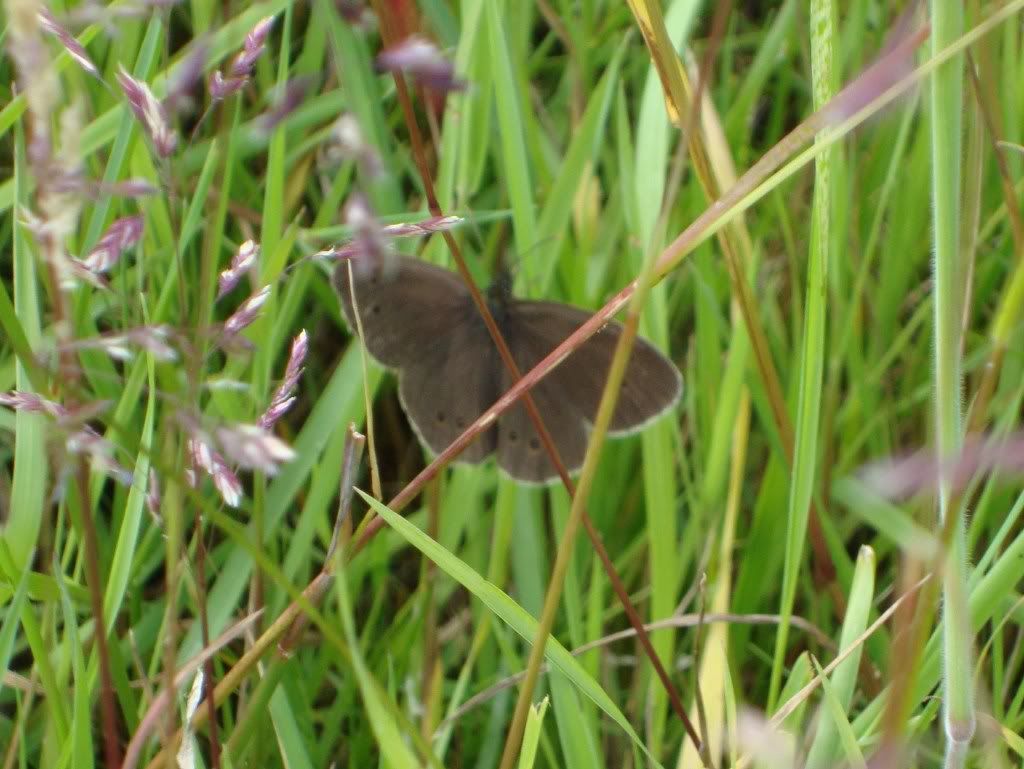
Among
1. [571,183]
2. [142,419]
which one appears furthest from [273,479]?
[571,183]

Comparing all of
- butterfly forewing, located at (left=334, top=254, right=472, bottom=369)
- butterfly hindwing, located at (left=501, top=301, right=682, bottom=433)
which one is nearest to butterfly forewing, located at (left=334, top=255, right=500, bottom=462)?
butterfly forewing, located at (left=334, top=254, right=472, bottom=369)

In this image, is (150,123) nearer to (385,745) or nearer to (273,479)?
Answer: (385,745)

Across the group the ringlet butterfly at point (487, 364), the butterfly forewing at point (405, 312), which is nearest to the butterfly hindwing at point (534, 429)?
the ringlet butterfly at point (487, 364)

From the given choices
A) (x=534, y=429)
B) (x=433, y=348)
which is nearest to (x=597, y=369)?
(x=534, y=429)

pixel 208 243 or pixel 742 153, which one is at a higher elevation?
pixel 208 243

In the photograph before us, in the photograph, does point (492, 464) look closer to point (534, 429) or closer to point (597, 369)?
point (534, 429)
